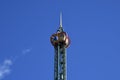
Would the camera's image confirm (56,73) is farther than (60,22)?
No

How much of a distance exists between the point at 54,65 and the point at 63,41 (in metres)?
8.02

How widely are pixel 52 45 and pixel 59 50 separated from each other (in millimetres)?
2571

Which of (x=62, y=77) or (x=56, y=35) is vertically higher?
(x=56, y=35)

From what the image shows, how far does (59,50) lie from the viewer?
579ft

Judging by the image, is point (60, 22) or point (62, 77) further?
point (60, 22)

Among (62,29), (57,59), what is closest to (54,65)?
(57,59)

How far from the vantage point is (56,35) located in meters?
177

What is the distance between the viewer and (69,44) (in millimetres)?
178000

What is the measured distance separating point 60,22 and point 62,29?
2390mm

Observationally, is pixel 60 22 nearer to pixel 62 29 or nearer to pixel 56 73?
pixel 62 29

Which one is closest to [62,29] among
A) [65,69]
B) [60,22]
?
[60,22]

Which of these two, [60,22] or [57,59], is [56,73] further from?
[60,22]

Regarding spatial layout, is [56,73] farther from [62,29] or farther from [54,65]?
[62,29]

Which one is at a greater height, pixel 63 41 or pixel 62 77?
pixel 63 41
